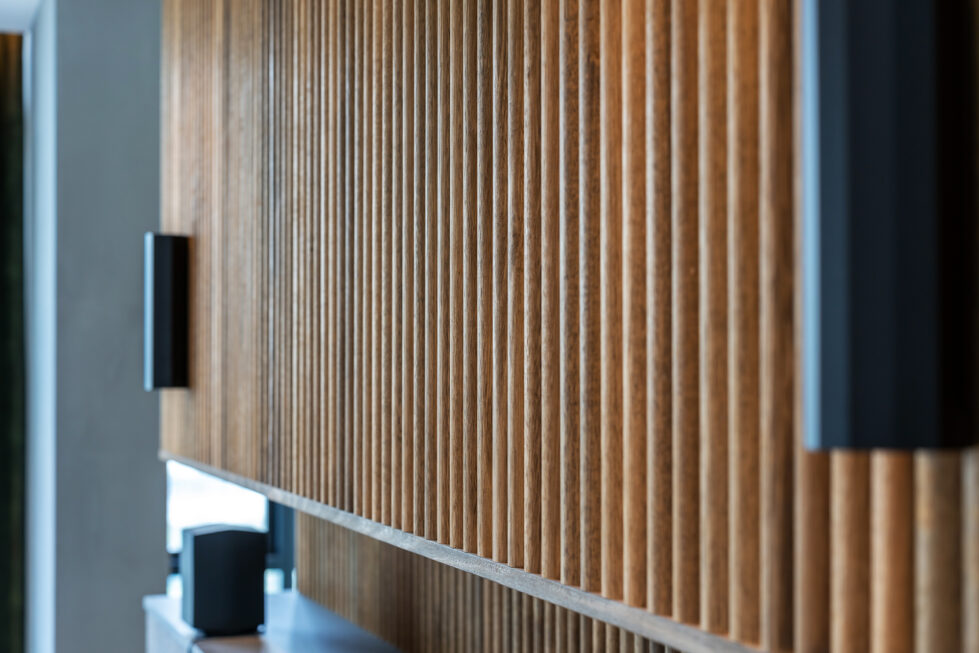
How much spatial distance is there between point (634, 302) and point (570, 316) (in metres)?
0.14

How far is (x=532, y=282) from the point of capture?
1378 mm

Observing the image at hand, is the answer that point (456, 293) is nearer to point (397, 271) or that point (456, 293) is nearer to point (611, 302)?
point (397, 271)

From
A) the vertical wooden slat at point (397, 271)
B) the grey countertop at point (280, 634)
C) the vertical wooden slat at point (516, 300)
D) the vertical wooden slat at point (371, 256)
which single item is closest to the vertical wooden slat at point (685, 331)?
the vertical wooden slat at point (516, 300)

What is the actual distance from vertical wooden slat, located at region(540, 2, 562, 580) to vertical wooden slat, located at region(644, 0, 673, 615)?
21 centimetres

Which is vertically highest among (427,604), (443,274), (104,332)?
(443,274)

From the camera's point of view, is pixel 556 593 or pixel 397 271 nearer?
pixel 556 593

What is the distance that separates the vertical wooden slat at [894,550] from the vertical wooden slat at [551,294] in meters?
0.52

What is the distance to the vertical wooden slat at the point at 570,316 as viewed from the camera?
1289 millimetres

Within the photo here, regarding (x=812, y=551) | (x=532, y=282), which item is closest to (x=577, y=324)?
(x=532, y=282)

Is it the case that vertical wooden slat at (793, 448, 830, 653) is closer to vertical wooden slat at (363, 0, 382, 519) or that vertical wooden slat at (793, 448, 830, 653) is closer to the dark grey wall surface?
vertical wooden slat at (363, 0, 382, 519)

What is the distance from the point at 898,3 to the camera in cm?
77

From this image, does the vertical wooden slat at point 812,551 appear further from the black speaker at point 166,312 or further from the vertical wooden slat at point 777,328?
the black speaker at point 166,312

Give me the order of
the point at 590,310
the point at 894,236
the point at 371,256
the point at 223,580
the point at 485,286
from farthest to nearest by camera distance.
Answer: the point at 223,580
the point at 371,256
the point at 485,286
the point at 590,310
the point at 894,236

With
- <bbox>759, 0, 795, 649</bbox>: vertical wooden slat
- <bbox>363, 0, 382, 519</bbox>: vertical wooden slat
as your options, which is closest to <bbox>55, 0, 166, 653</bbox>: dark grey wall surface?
<bbox>363, 0, 382, 519</bbox>: vertical wooden slat
